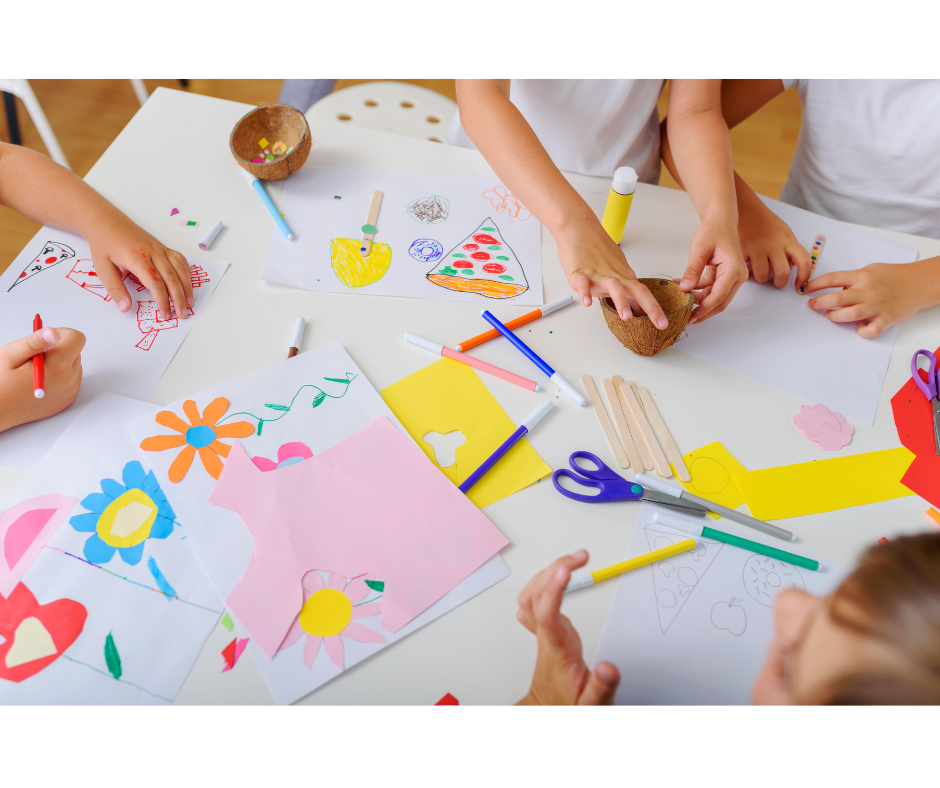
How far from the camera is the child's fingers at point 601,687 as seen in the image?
1.45 ft

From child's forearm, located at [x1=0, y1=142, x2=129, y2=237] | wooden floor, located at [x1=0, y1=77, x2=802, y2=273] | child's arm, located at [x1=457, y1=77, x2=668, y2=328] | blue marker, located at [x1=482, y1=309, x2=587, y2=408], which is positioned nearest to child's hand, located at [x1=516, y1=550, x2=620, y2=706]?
blue marker, located at [x1=482, y1=309, x2=587, y2=408]

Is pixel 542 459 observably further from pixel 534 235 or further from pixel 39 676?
pixel 39 676

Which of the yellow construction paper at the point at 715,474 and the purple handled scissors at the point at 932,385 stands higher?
the yellow construction paper at the point at 715,474

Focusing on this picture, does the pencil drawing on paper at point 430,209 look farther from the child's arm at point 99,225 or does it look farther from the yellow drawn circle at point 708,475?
the yellow drawn circle at point 708,475

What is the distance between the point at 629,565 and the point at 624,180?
1.56 ft

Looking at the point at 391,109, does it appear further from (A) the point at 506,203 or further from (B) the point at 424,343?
(B) the point at 424,343

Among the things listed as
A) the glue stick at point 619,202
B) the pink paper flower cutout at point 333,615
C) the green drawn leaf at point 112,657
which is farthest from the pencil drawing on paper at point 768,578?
the green drawn leaf at point 112,657

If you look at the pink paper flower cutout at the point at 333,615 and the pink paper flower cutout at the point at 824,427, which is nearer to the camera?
the pink paper flower cutout at the point at 333,615

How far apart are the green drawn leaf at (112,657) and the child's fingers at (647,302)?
0.60 meters

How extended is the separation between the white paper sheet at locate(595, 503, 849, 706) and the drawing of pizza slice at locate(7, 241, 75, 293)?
2.46ft

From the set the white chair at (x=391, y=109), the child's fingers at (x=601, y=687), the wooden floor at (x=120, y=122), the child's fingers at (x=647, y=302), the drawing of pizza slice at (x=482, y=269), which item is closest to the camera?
the child's fingers at (x=601, y=687)
